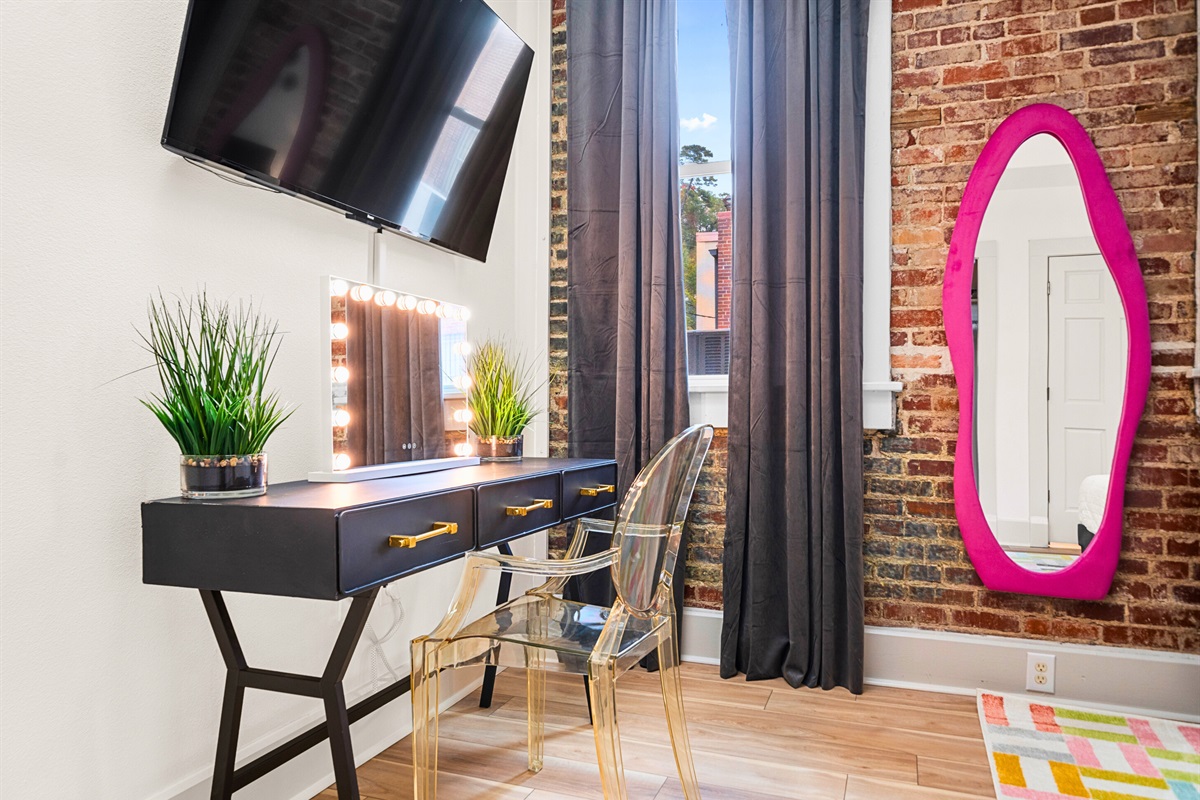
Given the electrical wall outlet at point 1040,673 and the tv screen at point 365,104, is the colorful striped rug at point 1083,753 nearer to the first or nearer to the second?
the electrical wall outlet at point 1040,673

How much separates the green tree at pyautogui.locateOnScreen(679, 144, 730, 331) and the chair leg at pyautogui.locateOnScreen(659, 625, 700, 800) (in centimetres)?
146

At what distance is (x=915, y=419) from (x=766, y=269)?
0.71 m

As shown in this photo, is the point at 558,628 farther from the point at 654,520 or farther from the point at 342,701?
the point at 342,701

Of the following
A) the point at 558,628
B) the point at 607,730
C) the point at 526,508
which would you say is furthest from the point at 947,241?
the point at 607,730

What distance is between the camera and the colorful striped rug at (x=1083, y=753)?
76.5 inches

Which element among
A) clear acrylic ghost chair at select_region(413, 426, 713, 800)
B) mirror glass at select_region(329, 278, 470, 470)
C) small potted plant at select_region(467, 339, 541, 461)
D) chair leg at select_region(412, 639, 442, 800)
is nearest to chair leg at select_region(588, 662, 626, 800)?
clear acrylic ghost chair at select_region(413, 426, 713, 800)

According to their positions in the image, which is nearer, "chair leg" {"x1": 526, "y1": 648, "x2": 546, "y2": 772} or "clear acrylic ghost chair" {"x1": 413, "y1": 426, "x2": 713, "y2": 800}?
"clear acrylic ghost chair" {"x1": 413, "y1": 426, "x2": 713, "y2": 800}

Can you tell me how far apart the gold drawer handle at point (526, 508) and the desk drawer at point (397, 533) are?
0.55 feet

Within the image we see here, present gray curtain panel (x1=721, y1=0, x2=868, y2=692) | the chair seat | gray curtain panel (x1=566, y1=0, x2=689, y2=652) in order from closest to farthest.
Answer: the chair seat
gray curtain panel (x1=721, y1=0, x2=868, y2=692)
gray curtain panel (x1=566, y1=0, x2=689, y2=652)

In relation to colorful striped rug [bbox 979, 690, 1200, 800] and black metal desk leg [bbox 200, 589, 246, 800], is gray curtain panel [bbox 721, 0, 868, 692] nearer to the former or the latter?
colorful striped rug [bbox 979, 690, 1200, 800]

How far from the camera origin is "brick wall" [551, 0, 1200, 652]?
242 centimetres

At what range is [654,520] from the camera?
1719mm

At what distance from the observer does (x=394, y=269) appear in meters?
2.30

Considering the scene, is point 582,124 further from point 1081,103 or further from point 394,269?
point 1081,103
